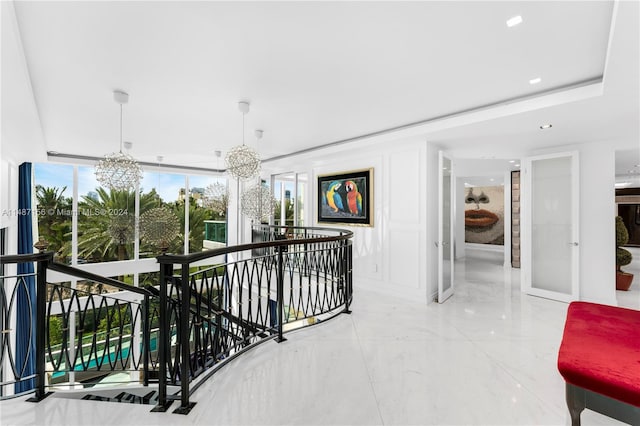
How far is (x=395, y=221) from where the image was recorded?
15.7 ft

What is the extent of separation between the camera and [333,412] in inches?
73.0

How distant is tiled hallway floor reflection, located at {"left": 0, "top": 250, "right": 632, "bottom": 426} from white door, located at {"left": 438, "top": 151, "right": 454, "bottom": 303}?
87 cm

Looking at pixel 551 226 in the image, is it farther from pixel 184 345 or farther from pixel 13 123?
pixel 13 123

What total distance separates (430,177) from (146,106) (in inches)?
155

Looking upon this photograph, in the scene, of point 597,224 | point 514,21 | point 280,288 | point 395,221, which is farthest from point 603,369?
point 597,224

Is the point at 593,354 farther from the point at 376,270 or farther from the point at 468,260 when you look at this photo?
the point at 468,260

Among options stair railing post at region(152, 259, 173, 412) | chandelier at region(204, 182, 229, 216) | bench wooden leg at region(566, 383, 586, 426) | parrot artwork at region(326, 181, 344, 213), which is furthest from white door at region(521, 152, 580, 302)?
chandelier at region(204, 182, 229, 216)

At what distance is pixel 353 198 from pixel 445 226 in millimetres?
1664

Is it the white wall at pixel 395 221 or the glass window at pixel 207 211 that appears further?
the glass window at pixel 207 211

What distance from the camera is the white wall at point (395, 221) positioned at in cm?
440

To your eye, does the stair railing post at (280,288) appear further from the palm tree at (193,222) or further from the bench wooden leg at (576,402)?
the palm tree at (193,222)

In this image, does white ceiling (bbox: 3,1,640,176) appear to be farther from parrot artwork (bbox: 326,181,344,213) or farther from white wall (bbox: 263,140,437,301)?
parrot artwork (bbox: 326,181,344,213)

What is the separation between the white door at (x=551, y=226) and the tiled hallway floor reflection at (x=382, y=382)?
1.32 meters

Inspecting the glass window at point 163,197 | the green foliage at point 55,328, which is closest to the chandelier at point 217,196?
the glass window at point 163,197
